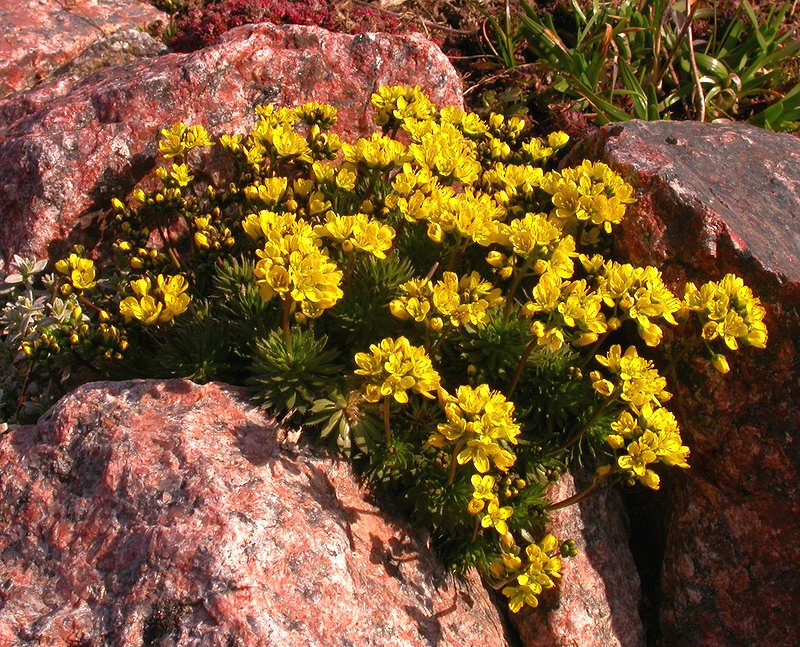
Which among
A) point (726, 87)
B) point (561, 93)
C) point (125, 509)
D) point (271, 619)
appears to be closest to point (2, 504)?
point (125, 509)

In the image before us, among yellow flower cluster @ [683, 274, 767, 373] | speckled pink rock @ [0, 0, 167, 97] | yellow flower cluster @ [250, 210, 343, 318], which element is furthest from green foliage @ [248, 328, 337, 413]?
speckled pink rock @ [0, 0, 167, 97]

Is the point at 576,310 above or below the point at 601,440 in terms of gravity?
above

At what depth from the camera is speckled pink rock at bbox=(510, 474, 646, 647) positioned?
3.62m

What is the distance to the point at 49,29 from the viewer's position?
678cm

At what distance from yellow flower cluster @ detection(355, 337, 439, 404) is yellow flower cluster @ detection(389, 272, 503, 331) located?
8.5 inches

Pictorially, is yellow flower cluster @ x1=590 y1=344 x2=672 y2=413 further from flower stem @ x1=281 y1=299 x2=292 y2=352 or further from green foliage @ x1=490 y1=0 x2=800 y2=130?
green foliage @ x1=490 y1=0 x2=800 y2=130

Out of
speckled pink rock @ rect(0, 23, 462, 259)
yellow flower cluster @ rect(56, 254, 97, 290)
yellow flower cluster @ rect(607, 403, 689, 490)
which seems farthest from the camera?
speckled pink rock @ rect(0, 23, 462, 259)

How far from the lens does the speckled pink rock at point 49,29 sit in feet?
21.2

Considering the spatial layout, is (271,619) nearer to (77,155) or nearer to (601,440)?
(601,440)

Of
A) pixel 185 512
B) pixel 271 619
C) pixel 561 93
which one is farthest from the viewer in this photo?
pixel 561 93

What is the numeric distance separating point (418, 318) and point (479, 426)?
555 mm

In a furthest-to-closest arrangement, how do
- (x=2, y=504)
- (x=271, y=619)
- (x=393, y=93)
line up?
(x=393, y=93)
(x=2, y=504)
(x=271, y=619)

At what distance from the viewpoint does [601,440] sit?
380 centimetres

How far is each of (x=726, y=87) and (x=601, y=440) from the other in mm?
4424
